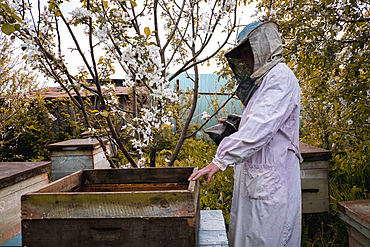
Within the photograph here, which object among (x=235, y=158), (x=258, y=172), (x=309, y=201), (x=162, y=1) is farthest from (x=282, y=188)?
(x=162, y=1)

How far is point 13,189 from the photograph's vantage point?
2.12 metres

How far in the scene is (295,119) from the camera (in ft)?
4.36

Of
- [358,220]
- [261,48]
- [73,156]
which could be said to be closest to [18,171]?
[73,156]

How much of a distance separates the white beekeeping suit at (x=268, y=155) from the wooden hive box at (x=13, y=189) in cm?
183

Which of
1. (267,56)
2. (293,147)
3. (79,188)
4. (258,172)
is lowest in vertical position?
(79,188)

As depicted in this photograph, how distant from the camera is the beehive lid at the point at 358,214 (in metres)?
1.42

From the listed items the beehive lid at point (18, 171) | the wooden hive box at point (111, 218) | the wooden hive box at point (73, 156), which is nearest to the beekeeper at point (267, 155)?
the wooden hive box at point (111, 218)

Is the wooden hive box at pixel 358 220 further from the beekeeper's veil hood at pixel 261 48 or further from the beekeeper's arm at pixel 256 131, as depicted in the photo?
the beekeeper's veil hood at pixel 261 48

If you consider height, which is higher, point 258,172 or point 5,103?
point 5,103

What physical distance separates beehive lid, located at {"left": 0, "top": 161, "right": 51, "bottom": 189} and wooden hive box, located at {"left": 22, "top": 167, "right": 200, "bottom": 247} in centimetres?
130

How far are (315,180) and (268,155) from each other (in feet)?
4.87

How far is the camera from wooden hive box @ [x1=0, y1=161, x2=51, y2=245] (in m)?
2.00

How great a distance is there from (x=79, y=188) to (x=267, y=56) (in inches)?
50.8

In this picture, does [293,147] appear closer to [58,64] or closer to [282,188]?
[282,188]
